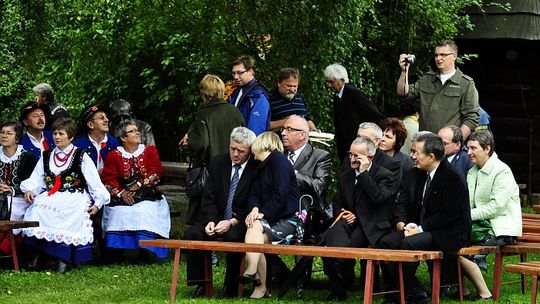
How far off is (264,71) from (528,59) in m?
5.99

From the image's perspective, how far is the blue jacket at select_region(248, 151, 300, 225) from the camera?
1038cm

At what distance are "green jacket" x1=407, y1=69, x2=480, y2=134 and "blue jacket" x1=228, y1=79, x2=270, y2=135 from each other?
1.45m

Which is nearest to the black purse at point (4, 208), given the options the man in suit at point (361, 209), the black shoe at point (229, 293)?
the black shoe at point (229, 293)

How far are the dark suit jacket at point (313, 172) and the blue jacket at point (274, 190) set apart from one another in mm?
345

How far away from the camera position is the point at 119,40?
15523 mm

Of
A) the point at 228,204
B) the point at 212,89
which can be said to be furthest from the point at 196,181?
the point at 212,89

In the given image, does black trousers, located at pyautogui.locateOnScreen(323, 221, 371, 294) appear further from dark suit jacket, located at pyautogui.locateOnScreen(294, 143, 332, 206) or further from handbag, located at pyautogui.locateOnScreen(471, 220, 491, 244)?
handbag, located at pyautogui.locateOnScreen(471, 220, 491, 244)

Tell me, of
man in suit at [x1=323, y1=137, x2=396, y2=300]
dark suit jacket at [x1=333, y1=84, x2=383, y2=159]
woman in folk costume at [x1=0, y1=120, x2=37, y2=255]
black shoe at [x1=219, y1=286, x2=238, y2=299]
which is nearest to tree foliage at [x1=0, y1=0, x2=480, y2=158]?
woman in folk costume at [x1=0, y1=120, x2=37, y2=255]

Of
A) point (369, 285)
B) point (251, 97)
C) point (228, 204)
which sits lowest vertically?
point (369, 285)

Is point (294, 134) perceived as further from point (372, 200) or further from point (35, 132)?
point (35, 132)

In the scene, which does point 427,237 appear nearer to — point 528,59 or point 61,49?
point 61,49

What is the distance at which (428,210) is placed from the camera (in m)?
9.76

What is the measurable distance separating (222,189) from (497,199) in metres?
2.24

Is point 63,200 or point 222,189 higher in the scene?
point 222,189
